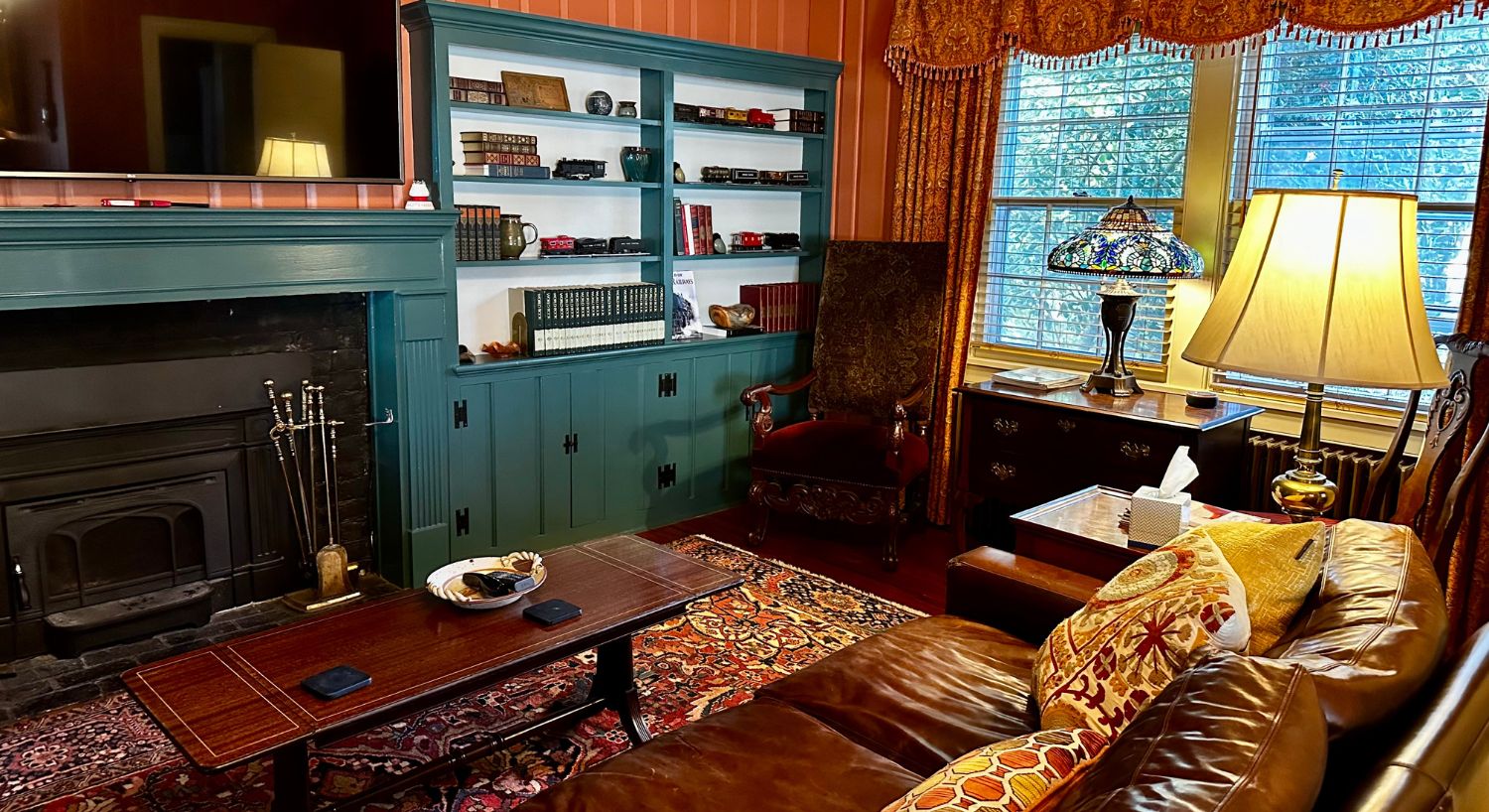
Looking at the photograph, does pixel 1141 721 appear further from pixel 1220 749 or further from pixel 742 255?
pixel 742 255

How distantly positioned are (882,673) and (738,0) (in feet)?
11.9

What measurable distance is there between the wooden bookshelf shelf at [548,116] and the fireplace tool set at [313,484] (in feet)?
3.79

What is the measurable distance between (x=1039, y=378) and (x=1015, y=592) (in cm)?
180

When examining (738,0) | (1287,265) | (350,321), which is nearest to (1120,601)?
(1287,265)

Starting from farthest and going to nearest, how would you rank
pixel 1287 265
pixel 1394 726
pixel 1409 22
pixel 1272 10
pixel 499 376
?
pixel 499 376, pixel 1272 10, pixel 1409 22, pixel 1287 265, pixel 1394 726

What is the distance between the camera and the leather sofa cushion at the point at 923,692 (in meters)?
2.03

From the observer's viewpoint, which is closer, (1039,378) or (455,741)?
(455,741)

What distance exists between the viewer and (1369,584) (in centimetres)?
174

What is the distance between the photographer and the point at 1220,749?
114cm

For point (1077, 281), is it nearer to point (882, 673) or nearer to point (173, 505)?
point (882, 673)

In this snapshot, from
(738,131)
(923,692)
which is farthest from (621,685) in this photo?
(738,131)

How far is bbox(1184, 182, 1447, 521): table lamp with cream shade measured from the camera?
1.98m

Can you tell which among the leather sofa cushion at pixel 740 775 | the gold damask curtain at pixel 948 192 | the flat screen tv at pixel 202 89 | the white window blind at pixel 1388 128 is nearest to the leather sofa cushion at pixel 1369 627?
Result: the leather sofa cushion at pixel 740 775

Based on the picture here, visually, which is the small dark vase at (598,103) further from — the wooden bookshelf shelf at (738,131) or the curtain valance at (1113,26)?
the curtain valance at (1113,26)
